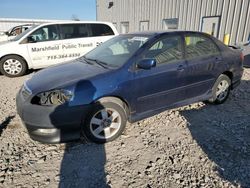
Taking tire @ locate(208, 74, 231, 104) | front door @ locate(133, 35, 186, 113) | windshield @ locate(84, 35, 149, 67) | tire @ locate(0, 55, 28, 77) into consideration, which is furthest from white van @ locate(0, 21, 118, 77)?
tire @ locate(208, 74, 231, 104)

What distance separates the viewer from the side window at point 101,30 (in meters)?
7.45

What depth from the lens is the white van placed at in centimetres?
670

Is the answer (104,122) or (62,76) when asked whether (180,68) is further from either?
(62,76)

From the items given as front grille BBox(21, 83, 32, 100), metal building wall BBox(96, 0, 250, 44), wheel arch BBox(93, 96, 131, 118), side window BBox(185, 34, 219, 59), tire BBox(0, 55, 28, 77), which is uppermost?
metal building wall BBox(96, 0, 250, 44)

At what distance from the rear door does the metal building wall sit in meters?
5.45

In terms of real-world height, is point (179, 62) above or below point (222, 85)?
above

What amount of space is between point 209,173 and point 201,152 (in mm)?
425

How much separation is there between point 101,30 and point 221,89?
4688 mm

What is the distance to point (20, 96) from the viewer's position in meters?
3.13

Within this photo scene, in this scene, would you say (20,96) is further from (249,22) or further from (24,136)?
(249,22)

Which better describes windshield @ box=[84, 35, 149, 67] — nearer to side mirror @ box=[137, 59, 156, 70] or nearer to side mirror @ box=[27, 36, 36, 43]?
side mirror @ box=[137, 59, 156, 70]

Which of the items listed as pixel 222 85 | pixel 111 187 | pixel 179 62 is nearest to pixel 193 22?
pixel 222 85

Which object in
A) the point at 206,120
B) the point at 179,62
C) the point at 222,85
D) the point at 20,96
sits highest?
the point at 179,62

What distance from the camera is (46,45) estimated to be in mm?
6855
